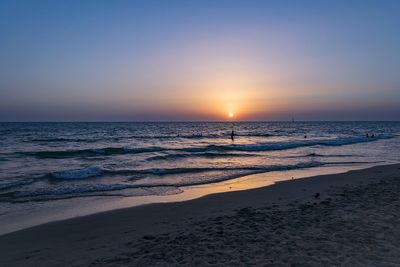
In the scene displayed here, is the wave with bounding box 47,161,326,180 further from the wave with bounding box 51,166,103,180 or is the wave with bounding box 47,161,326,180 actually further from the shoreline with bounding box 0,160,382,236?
the shoreline with bounding box 0,160,382,236

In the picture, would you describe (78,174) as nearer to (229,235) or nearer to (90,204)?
(90,204)

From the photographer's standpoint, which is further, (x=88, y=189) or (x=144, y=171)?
(x=144, y=171)

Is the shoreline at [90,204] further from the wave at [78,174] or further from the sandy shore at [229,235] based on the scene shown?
the wave at [78,174]

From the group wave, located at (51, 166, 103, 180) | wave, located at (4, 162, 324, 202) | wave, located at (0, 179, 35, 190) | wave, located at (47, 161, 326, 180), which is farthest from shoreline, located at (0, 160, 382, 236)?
wave, located at (51, 166, 103, 180)

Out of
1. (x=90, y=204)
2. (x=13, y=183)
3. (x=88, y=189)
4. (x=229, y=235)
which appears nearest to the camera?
(x=229, y=235)

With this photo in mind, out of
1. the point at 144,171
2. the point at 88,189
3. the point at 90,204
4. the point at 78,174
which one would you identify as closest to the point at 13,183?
the point at 78,174

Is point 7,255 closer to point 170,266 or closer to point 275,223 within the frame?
point 170,266

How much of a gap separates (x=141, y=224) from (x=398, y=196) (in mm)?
7567

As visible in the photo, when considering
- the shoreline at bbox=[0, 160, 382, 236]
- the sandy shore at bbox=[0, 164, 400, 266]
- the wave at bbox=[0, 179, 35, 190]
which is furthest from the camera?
the wave at bbox=[0, 179, 35, 190]

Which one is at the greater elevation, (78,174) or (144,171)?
(78,174)

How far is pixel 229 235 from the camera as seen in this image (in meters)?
6.97

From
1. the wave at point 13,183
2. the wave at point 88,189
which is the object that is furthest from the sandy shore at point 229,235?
the wave at point 13,183

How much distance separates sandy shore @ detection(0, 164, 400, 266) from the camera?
18.8 feet

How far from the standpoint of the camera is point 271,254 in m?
5.79
